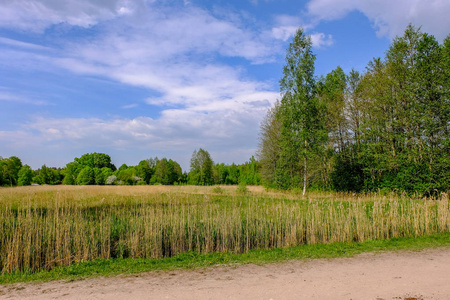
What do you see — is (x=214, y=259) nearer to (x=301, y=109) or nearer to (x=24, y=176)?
(x=301, y=109)

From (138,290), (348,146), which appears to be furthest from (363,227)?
(348,146)

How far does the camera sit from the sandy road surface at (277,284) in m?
5.21

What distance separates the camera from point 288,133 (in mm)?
24469

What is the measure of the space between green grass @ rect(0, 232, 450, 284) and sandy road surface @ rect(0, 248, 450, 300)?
452mm

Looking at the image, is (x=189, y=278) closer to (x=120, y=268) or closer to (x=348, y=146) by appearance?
(x=120, y=268)

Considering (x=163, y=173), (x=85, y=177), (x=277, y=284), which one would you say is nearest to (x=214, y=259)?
(x=277, y=284)

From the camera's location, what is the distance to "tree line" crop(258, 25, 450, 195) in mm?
21828

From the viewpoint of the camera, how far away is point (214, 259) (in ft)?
25.6

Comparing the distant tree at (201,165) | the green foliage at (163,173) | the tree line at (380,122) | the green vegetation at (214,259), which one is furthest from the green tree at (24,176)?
the green vegetation at (214,259)

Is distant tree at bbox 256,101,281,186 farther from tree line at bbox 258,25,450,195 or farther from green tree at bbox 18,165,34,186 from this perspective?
green tree at bbox 18,165,34,186

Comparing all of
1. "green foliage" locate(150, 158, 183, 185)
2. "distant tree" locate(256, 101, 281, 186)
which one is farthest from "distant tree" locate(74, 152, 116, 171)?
"distant tree" locate(256, 101, 281, 186)

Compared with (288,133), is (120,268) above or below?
below

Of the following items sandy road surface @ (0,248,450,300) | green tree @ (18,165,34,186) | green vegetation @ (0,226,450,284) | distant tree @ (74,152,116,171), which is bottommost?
green vegetation @ (0,226,450,284)

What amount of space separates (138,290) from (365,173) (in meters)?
25.5
